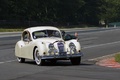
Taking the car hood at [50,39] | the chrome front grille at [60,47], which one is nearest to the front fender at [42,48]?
the car hood at [50,39]

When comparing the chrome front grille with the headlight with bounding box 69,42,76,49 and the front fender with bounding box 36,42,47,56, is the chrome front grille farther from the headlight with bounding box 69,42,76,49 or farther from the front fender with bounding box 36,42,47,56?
the front fender with bounding box 36,42,47,56

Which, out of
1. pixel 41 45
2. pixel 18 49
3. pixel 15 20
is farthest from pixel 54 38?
pixel 15 20

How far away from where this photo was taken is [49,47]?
16.1 metres

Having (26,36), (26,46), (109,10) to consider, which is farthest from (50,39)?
(109,10)

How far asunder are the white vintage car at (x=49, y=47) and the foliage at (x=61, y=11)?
60.4m

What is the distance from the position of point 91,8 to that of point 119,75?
4066 inches

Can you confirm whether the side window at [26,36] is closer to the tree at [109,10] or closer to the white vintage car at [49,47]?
the white vintage car at [49,47]

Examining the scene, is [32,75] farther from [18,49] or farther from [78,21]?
[78,21]

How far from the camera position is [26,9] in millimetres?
85000

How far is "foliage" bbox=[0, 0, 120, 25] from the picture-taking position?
8156 centimetres

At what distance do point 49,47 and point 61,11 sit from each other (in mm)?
86364

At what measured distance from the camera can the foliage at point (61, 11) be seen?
81562mm

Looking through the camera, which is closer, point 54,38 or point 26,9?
point 54,38

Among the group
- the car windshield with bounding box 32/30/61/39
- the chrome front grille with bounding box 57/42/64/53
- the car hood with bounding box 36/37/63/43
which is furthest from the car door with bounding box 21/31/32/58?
the chrome front grille with bounding box 57/42/64/53
